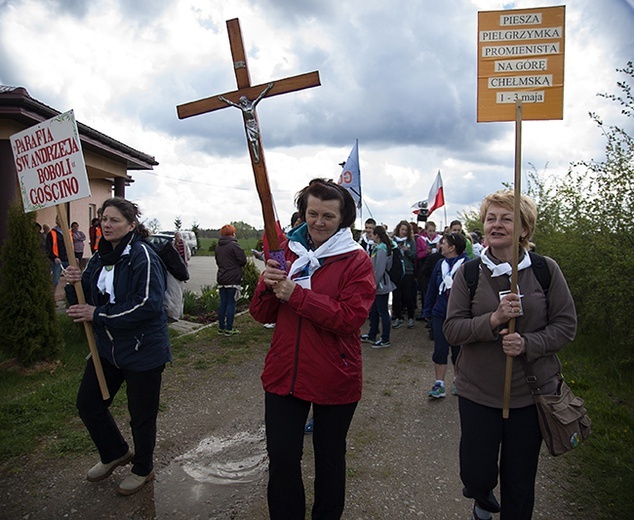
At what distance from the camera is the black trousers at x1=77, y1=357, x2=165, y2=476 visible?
11.0ft

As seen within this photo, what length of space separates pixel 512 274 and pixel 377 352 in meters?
5.49

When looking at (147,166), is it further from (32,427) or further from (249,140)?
(249,140)

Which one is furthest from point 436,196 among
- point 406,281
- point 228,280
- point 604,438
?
point 604,438

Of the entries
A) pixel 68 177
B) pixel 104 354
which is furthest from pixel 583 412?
pixel 68 177

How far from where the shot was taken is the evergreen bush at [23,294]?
19.5 feet

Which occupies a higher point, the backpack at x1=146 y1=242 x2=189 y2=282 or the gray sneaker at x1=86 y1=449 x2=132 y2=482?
the backpack at x1=146 y1=242 x2=189 y2=282

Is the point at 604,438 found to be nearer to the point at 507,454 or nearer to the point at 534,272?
the point at 507,454

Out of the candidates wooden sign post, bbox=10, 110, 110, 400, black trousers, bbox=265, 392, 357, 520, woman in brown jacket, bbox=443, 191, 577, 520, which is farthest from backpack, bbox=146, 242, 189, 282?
woman in brown jacket, bbox=443, 191, 577, 520

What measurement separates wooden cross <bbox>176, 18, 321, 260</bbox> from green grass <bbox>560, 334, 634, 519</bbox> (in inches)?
118

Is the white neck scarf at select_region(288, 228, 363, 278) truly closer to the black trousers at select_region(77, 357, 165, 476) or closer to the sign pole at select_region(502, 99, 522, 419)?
the sign pole at select_region(502, 99, 522, 419)

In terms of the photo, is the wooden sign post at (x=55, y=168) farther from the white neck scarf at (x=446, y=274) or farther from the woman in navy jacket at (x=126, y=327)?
the white neck scarf at (x=446, y=274)

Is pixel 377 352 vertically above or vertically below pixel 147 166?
below

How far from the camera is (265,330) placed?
30.8 ft

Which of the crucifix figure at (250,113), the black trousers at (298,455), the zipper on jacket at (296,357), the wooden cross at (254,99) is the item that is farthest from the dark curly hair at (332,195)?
the black trousers at (298,455)
